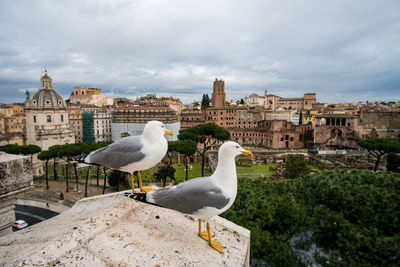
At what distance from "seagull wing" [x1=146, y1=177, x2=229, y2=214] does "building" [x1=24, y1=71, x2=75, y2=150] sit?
33.6 metres

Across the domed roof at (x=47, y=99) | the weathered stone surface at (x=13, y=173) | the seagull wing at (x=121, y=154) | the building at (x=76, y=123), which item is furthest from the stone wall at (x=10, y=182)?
the building at (x=76, y=123)

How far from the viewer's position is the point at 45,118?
3073cm

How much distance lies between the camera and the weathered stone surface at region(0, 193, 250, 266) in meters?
2.35

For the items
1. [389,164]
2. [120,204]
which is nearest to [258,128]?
[389,164]

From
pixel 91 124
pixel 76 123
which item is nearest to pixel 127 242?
pixel 91 124

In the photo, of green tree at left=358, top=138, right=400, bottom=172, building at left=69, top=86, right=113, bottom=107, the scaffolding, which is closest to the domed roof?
the scaffolding

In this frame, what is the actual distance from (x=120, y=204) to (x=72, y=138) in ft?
115

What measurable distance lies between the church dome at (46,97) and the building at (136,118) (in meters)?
11.2

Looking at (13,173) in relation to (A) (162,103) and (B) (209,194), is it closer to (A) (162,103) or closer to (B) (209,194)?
(B) (209,194)

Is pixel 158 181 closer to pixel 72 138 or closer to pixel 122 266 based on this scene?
pixel 72 138

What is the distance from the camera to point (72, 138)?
33.6 metres

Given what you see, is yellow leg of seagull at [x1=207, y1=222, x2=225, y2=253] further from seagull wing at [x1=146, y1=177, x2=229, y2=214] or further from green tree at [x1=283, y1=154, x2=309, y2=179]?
green tree at [x1=283, y1=154, x2=309, y2=179]

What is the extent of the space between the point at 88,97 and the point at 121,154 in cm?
8153

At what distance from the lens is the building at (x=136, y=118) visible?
1630 inches
